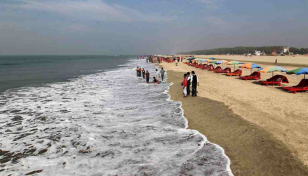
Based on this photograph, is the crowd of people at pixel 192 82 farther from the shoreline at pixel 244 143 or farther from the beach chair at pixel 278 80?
the beach chair at pixel 278 80

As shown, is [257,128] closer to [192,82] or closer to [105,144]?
[105,144]

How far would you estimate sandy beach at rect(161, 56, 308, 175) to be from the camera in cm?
488

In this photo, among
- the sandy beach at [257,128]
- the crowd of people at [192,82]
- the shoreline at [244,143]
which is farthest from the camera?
the crowd of people at [192,82]

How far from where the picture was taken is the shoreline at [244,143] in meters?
4.71

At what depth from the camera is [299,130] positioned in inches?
264

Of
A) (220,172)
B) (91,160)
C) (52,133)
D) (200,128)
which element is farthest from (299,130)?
(52,133)

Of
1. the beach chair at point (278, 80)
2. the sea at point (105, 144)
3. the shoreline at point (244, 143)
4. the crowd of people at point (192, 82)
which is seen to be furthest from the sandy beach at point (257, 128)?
the beach chair at point (278, 80)

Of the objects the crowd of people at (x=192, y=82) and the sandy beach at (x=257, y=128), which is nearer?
the sandy beach at (x=257, y=128)

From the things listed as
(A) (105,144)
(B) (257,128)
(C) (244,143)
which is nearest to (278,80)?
(B) (257,128)

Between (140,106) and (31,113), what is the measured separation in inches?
230

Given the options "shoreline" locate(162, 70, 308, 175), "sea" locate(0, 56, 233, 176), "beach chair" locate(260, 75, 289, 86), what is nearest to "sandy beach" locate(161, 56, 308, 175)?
"shoreline" locate(162, 70, 308, 175)

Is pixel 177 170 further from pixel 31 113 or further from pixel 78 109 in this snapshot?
pixel 31 113

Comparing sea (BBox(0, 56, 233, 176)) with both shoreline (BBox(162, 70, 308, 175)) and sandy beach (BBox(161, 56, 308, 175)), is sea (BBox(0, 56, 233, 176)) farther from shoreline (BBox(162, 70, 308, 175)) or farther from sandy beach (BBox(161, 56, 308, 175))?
sandy beach (BBox(161, 56, 308, 175))

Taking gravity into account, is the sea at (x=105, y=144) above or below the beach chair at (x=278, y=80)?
below
